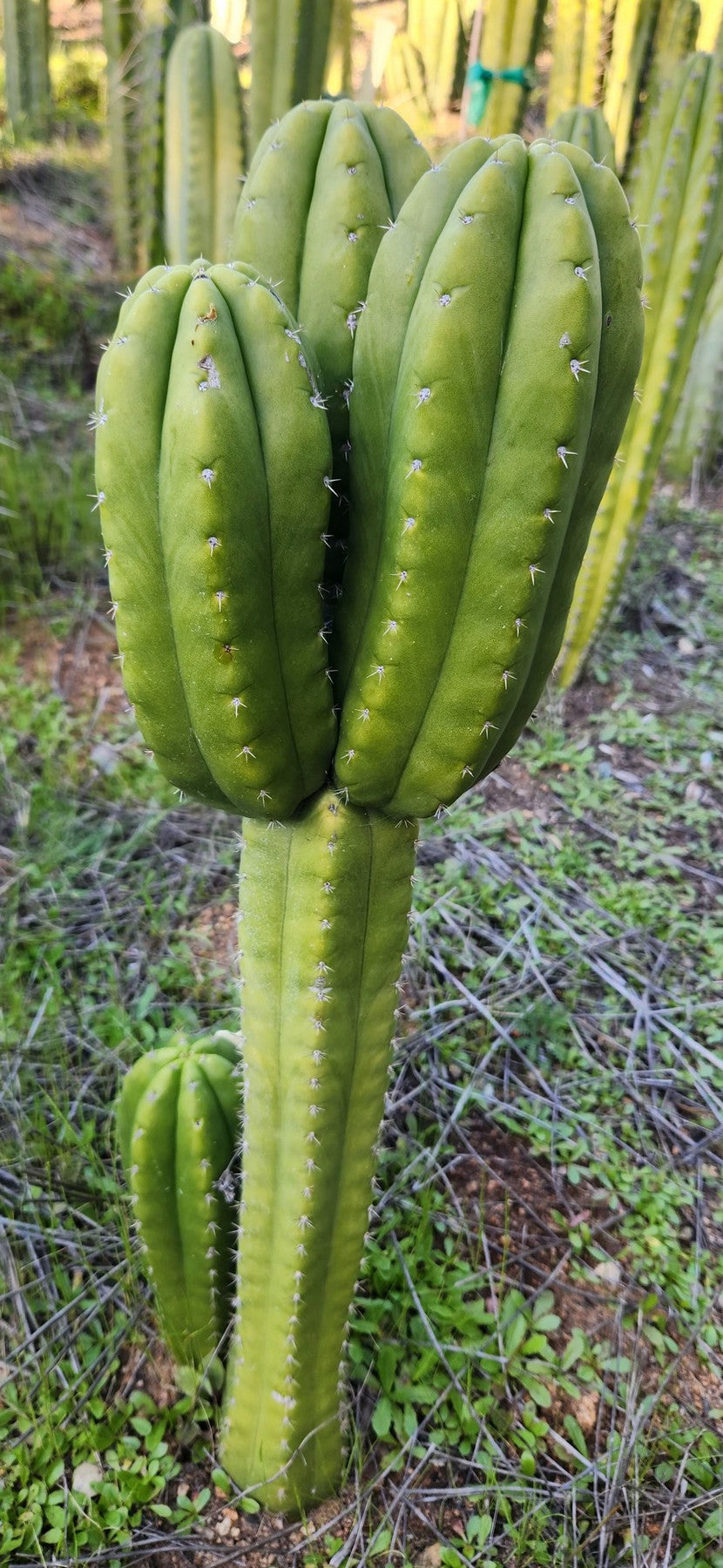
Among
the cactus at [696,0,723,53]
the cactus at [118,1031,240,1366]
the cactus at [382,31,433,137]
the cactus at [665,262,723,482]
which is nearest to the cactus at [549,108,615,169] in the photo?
the cactus at [696,0,723,53]

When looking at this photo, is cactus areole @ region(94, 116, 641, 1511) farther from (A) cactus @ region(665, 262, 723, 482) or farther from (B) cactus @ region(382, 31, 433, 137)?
(B) cactus @ region(382, 31, 433, 137)

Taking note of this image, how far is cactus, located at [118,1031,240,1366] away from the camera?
1.38 meters

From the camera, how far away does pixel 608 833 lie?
273cm

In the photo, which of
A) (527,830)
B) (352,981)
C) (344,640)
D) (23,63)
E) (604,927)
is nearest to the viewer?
(344,640)

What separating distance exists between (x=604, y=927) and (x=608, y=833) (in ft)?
1.25

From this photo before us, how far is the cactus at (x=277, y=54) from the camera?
3533 mm

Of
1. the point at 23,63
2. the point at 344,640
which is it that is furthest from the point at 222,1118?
the point at 23,63

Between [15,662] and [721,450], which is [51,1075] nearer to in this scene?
[15,662]

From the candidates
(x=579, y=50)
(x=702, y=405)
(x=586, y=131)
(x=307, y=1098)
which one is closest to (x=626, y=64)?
(x=579, y=50)

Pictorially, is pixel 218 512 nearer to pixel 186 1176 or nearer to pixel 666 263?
pixel 186 1176

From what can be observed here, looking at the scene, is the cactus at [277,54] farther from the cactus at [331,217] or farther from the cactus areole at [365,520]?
the cactus areole at [365,520]

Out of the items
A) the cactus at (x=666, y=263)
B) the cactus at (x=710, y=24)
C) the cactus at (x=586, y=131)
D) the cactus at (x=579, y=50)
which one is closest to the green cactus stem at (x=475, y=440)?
the cactus at (x=666, y=263)

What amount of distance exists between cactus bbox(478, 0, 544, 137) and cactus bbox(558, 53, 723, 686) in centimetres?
58

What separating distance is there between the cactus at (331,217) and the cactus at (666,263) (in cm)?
180
